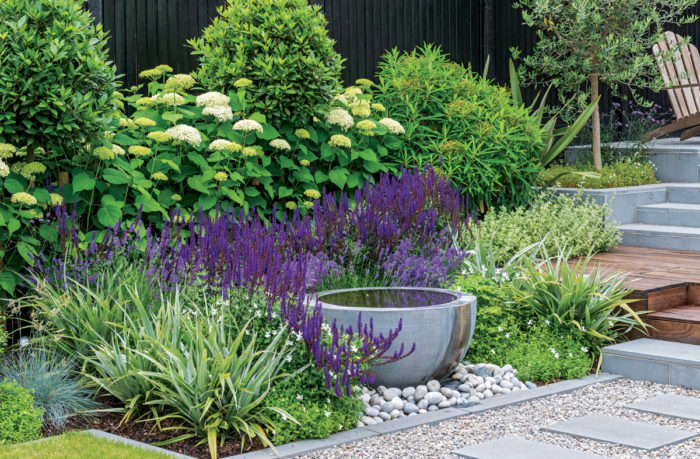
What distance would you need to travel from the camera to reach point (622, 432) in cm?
430

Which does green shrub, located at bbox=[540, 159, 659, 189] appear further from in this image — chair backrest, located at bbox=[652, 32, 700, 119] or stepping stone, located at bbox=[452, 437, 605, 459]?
stepping stone, located at bbox=[452, 437, 605, 459]

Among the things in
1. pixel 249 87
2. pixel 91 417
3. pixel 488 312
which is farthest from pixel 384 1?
pixel 91 417

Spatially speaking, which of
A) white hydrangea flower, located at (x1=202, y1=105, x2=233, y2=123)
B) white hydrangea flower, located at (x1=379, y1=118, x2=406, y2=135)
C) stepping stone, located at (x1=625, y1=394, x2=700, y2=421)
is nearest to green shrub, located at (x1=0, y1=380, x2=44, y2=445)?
white hydrangea flower, located at (x1=202, y1=105, x2=233, y2=123)

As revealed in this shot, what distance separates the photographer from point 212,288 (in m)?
4.58

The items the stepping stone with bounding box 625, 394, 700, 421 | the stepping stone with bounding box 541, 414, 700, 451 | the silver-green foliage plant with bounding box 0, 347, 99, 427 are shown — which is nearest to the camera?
the stepping stone with bounding box 541, 414, 700, 451

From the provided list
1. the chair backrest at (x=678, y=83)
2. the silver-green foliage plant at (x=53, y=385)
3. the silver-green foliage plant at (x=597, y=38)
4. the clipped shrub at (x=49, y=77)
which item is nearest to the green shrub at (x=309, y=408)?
the silver-green foliage plant at (x=53, y=385)

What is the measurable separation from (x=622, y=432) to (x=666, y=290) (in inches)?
77.0

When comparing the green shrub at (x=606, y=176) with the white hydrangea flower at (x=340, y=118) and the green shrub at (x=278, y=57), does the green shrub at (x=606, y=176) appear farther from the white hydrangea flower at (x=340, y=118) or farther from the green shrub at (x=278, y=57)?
the green shrub at (x=278, y=57)

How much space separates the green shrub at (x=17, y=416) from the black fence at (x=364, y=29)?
2.99 m

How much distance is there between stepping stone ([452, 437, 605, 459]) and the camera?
3.92m

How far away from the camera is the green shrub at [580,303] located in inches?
221

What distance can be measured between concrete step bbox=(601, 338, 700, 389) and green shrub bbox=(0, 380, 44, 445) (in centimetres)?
326

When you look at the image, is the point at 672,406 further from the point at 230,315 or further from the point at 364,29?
the point at 364,29

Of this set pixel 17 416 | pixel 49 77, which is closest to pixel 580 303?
pixel 17 416
